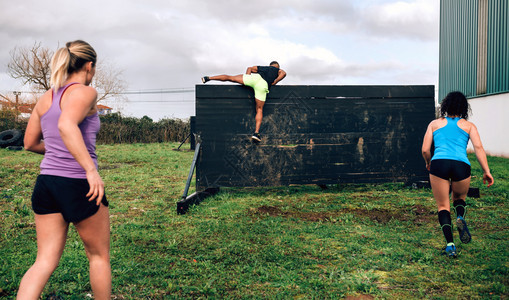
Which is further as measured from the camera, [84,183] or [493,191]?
[493,191]

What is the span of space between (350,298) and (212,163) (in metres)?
4.81

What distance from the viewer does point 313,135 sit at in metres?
7.74

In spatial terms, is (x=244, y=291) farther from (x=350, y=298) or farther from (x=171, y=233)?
(x=171, y=233)

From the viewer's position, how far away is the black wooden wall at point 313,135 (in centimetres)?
741

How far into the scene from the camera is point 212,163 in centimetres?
739

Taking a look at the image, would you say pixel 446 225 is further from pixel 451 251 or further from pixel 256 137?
pixel 256 137

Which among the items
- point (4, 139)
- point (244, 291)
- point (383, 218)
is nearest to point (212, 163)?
point (383, 218)

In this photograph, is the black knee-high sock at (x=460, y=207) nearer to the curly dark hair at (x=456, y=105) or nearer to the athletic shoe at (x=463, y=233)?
the athletic shoe at (x=463, y=233)

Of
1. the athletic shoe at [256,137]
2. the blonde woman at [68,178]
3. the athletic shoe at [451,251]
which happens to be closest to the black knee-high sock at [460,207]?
the athletic shoe at [451,251]

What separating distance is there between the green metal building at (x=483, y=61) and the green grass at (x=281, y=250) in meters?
9.83

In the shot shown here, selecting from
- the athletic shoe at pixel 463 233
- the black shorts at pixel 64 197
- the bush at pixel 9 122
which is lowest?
the athletic shoe at pixel 463 233

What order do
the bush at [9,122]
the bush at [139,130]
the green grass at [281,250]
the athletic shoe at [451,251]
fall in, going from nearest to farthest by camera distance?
1. the green grass at [281,250]
2. the athletic shoe at [451,251]
3. the bush at [9,122]
4. the bush at [139,130]

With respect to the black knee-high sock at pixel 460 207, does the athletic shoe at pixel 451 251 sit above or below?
below

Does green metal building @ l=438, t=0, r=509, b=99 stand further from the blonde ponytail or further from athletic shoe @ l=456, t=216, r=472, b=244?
the blonde ponytail
